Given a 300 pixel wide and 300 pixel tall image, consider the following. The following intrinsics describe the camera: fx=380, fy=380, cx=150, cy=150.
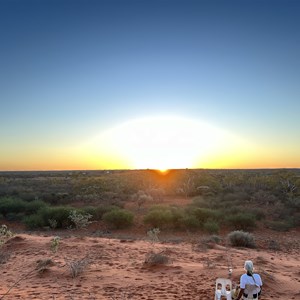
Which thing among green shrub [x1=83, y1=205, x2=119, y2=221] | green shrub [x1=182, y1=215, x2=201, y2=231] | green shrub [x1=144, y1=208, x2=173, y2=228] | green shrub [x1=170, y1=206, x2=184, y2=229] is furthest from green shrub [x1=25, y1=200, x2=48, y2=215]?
green shrub [x1=182, y1=215, x2=201, y2=231]

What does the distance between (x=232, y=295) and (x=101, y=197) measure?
27.9 m

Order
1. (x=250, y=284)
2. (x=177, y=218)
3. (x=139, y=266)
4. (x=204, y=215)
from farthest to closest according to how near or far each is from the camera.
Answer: (x=204, y=215) < (x=177, y=218) < (x=139, y=266) < (x=250, y=284)

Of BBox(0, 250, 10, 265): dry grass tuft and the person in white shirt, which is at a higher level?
the person in white shirt

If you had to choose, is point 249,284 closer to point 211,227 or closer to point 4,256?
point 4,256

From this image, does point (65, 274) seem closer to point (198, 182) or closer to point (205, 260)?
point (205, 260)

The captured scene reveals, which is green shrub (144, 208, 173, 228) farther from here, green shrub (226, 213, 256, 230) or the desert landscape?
green shrub (226, 213, 256, 230)

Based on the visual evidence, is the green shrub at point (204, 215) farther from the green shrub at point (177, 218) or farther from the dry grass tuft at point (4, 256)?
the dry grass tuft at point (4, 256)

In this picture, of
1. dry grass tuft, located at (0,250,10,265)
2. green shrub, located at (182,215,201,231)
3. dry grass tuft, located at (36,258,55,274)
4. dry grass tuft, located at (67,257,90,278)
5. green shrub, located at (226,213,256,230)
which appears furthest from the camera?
green shrub, located at (226,213,256,230)

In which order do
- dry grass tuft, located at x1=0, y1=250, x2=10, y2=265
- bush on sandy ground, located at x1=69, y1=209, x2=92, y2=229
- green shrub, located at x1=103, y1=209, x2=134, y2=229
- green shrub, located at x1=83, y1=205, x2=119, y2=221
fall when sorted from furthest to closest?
green shrub, located at x1=83, y1=205, x2=119, y2=221, green shrub, located at x1=103, y1=209, x2=134, y2=229, bush on sandy ground, located at x1=69, y1=209, x2=92, y2=229, dry grass tuft, located at x1=0, y1=250, x2=10, y2=265

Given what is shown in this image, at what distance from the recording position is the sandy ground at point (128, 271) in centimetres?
983

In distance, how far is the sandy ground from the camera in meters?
9.83

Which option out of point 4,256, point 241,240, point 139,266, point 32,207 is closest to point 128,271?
point 139,266

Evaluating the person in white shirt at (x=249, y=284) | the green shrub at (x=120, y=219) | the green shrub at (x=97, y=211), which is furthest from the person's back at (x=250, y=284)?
the green shrub at (x=97, y=211)

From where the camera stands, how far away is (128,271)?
1183 centimetres
